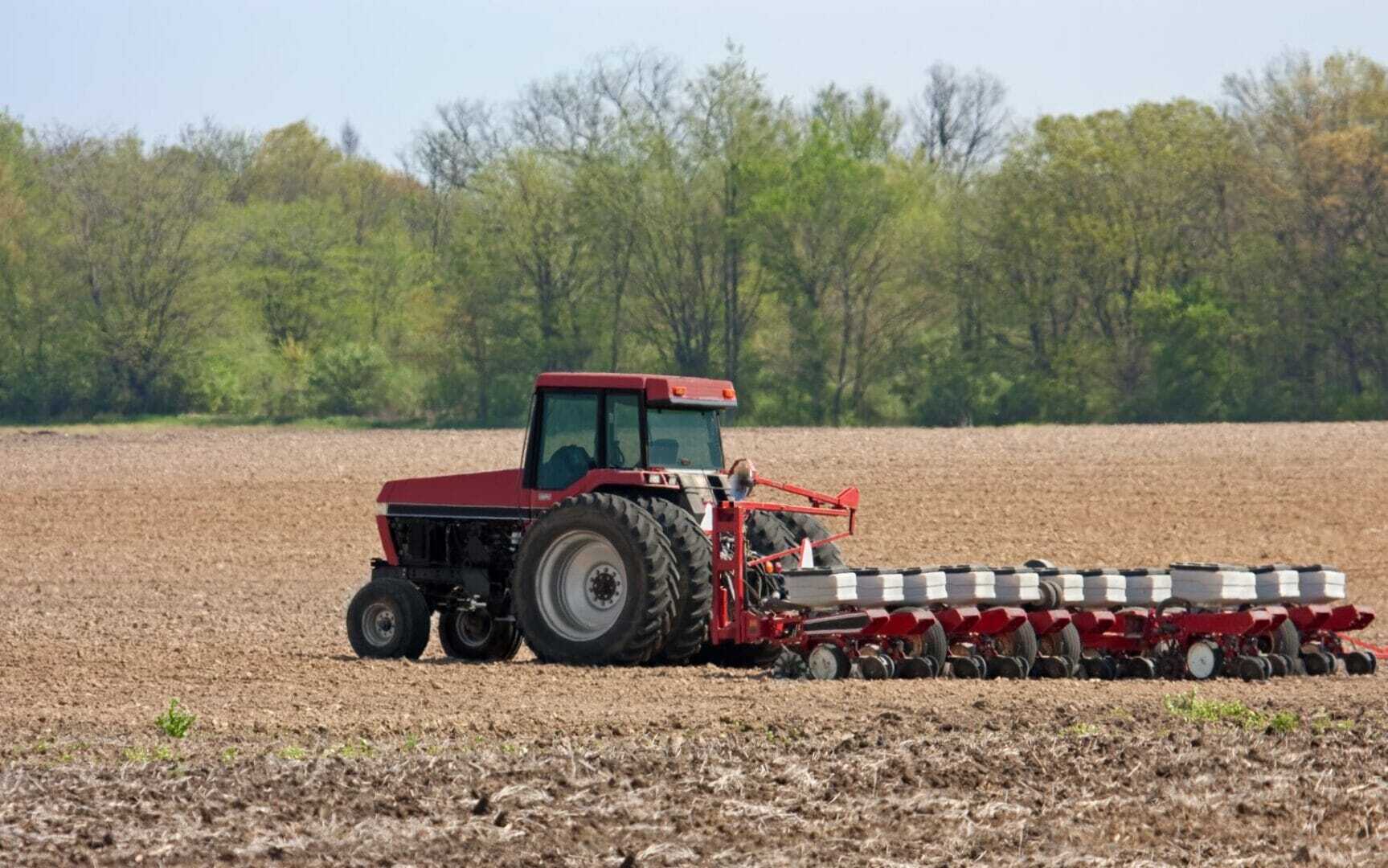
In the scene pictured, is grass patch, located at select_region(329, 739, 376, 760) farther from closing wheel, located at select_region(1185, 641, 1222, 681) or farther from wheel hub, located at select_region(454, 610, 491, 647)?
closing wheel, located at select_region(1185, 641, 1222, 681)

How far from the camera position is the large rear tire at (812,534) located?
1345 cm

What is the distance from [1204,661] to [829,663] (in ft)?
8.03

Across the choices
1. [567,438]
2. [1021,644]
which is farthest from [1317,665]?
[567,438]

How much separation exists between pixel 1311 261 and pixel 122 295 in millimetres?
32830

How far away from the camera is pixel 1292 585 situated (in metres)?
12.7

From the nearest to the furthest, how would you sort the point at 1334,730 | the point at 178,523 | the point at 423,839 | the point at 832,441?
the point at 423,839 < the point at 1334,730 < the point at 178,523 < the point at 832,441

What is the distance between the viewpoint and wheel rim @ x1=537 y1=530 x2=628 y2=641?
41.2 ft

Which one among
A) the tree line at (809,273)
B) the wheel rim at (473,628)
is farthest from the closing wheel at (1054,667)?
the tree line at (809,273)

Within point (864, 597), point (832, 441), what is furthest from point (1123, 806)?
point (832, 441)

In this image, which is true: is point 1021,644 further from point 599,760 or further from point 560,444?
point 599,760

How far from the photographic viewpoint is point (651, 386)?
42.6 feet

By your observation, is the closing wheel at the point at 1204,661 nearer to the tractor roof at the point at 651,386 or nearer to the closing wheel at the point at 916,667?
the closing wheel at the point at 916,667

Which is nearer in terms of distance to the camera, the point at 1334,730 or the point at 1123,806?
the point at 1123,806

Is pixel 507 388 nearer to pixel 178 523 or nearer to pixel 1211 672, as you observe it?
pixel 178 523
